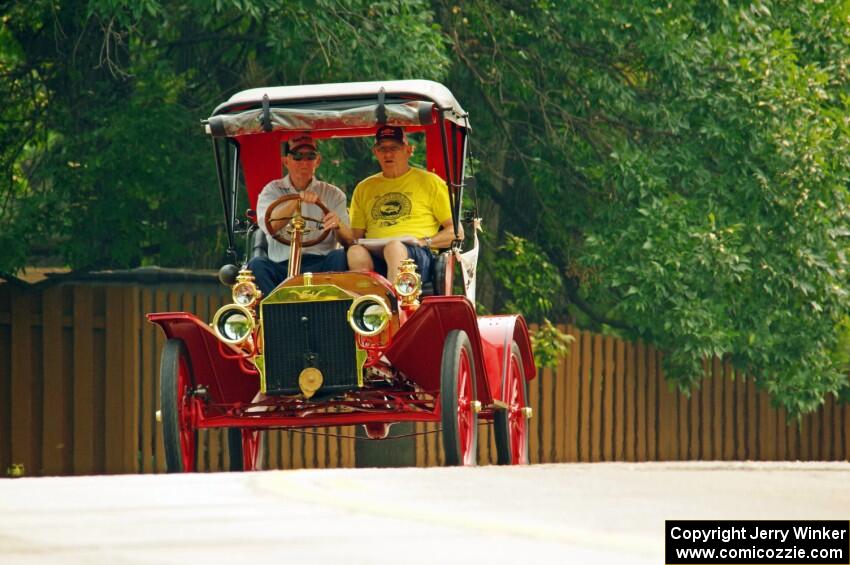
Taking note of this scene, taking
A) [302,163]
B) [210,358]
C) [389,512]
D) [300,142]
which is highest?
[300,142]

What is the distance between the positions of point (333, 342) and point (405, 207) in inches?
52.7

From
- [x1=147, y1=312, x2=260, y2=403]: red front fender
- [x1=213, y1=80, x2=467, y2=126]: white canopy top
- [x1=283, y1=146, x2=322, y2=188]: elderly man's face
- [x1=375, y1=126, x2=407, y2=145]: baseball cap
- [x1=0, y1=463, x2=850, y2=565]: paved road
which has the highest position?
[x1=213, y1=80, x2=467, y2=126]: white canopy top

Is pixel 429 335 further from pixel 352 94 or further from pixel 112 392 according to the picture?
pixel 112 392

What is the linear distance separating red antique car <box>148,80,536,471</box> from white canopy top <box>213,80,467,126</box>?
1cm

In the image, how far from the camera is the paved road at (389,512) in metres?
5.68

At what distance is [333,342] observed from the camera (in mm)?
10984

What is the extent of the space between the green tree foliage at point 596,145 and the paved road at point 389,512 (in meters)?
9.07

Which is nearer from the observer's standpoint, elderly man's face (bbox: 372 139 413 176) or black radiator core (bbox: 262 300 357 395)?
black radiator core (bbox: 262 300 357 395)

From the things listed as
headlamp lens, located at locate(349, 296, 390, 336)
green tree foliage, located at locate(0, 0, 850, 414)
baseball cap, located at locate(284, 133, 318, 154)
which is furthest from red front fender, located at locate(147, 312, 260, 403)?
green tree foliage, located at locate(0, 0, 850, 414)

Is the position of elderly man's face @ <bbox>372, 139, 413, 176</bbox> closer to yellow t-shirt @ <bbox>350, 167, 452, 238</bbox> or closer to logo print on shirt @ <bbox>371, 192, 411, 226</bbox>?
yellow t-shirt @ <bbox>350, 167, 452, 238</bbox>

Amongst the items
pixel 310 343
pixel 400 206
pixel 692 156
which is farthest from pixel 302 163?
pixel 692 156

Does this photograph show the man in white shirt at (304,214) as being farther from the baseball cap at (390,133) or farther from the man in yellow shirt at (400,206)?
the baseball cap at (390,133)

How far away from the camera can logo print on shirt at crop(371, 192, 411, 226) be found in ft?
39.1

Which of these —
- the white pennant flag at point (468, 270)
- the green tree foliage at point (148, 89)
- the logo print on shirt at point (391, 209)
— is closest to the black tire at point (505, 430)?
the white pennant flag at point (468, 270)
